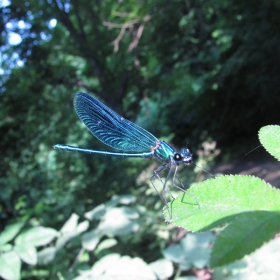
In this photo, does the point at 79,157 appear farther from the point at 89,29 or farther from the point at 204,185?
the point at 204,185


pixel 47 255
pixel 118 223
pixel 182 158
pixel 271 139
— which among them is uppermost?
pixel 271 139

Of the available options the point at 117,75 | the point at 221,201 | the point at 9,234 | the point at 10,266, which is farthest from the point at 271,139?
the point at 117,75

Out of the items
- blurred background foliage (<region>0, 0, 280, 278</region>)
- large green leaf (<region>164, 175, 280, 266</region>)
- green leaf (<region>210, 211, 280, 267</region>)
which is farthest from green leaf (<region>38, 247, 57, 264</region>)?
blurred background foliage (<region>0, 0, 280, 278</region>)

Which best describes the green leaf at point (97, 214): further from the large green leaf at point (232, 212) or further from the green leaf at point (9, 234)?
the large green leaf at point (232, 212)

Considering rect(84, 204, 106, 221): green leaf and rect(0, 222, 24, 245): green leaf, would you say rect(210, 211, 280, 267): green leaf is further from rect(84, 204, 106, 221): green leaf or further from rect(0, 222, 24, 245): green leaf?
rect(84, 204, 106, 221): green leaf

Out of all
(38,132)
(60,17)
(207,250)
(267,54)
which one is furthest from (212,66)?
(207,250)

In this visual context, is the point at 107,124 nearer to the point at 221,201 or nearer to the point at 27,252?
the point at 27,252
